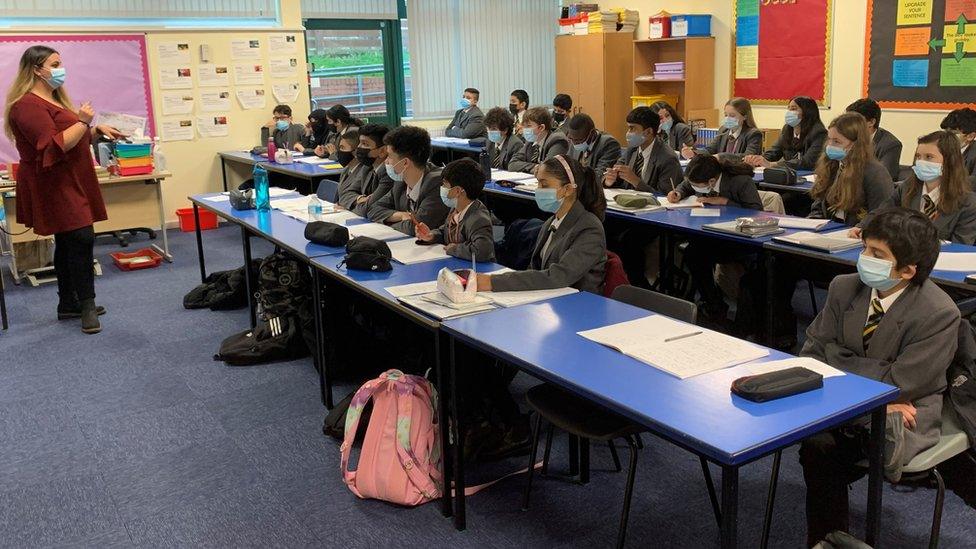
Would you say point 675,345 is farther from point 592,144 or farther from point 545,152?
point 545,152

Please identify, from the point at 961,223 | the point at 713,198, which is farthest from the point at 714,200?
the point at 961,223

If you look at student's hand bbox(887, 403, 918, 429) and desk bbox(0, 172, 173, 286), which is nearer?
student's hand bbox(887, 403, 918, 429)

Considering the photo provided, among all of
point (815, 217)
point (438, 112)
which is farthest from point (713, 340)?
point (438, 112)

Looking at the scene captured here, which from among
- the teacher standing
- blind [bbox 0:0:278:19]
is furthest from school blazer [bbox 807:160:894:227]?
blind [bbox 0:0:278:19]

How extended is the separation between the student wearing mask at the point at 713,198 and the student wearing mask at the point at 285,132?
5.01 meters

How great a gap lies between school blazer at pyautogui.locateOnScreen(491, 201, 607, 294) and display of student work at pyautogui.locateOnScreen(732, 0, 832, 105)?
5.34 m

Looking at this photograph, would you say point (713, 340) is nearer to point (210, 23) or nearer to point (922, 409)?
point (922, 409)

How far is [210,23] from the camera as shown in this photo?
852 cm

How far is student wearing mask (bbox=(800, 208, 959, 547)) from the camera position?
226 cm

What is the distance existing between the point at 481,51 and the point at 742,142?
4.46 metres

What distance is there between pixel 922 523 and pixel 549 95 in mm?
8781

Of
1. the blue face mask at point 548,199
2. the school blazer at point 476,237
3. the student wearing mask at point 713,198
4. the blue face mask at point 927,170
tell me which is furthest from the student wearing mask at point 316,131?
the blue face mask at point 927,170

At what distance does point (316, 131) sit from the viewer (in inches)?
343

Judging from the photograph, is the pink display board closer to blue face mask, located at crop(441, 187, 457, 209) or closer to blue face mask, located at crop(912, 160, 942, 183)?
blue face mask, located at crop(441, 187, 457, 209)
